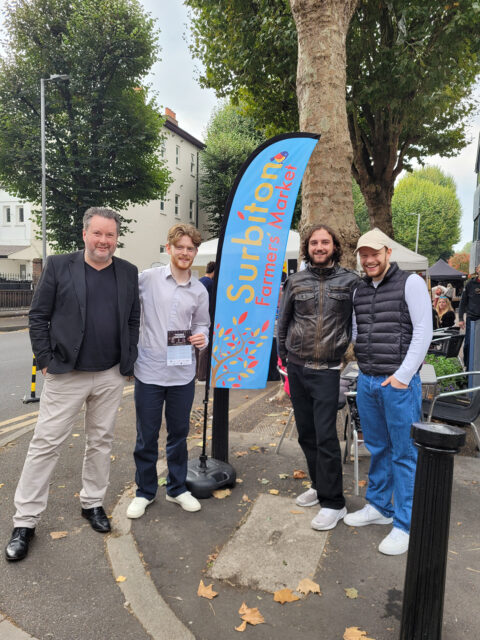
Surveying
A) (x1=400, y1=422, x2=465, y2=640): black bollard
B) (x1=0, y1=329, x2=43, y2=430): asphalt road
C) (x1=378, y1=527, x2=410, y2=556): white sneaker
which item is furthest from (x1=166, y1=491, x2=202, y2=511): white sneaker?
(x1=0, y1=329, x2=43, y2=430): asphalt road

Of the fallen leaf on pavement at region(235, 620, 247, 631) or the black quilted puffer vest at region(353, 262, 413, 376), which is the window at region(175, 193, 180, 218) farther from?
the fallen leaf on pavement at region(235, 620, 247, 631)

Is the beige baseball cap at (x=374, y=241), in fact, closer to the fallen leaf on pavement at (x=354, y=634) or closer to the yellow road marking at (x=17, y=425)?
the fallen leaf on pavement at (x=354, y=634)

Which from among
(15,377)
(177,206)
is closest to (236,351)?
(15,377)

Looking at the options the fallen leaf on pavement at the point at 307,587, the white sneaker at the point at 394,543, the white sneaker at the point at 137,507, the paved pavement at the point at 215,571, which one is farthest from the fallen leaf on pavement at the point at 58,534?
the white sneaker at the point at 394,543

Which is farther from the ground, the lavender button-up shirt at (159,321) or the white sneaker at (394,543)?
the lavender button-up shirt at (159,321)

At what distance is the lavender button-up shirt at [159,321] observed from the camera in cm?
328

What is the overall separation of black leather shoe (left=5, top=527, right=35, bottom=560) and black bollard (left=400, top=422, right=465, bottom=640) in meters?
2.14

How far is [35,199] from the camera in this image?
70.7 feet

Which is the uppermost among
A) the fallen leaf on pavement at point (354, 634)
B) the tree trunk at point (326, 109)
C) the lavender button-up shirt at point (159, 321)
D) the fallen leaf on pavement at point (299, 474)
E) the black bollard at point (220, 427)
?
the tree trunk at point (326, 109)

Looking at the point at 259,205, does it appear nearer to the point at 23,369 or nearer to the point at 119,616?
the point at 119,616

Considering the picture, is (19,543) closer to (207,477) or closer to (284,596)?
(207,477)

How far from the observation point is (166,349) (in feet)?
10.7

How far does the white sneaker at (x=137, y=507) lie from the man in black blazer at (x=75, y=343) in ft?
0.61

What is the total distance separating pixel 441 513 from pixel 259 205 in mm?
2442
